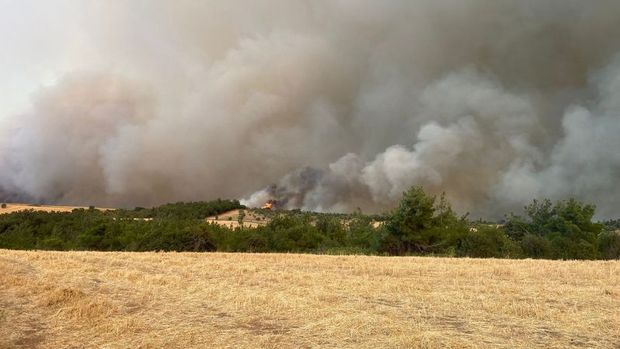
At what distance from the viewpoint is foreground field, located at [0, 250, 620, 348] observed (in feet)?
37.4

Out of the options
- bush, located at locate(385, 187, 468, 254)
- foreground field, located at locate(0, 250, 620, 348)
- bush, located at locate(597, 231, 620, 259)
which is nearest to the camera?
foreground field, located at locate(0, 250, 620, 348)

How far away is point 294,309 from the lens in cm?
1484

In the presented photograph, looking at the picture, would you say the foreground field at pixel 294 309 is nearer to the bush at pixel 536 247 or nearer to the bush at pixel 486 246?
the bush at pixel 486 246

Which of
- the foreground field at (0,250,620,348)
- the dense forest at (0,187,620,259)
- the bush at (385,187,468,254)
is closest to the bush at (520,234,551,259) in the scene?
the dense forest at (0,187,620,259)

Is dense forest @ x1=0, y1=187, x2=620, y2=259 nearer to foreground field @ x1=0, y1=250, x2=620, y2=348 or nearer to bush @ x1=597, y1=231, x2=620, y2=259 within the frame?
bush @ x1=597, y1=231, x2=620, y2=259

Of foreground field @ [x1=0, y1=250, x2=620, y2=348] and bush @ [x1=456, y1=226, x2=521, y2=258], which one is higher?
bush @ [x1=456, y1=226, x2=521, y2=258]

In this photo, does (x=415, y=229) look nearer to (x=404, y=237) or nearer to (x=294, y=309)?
(x=404, y=237)

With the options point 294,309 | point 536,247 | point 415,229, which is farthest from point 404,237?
point 294,309

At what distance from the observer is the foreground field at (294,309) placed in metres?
11.4

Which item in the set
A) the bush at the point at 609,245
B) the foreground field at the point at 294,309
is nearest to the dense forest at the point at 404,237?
the bush at the point at 609,245

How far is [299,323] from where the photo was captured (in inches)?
517

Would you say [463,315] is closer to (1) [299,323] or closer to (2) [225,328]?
(1) [299,323]

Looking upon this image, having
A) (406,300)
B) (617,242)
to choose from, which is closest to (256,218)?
(617,242)

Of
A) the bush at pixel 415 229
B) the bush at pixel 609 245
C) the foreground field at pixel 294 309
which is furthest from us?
the bush at pixel 609 245
